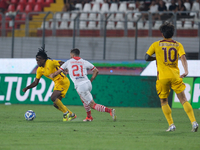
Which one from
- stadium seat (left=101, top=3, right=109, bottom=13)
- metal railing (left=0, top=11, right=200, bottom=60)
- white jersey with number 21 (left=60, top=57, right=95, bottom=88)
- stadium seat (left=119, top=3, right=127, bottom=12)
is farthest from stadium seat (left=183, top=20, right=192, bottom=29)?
white jersey with number 21 (left=60, top=57, right=95, bottom=88)

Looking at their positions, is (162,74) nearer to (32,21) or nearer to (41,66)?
(41,66)

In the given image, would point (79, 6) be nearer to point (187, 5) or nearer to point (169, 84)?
point (187, 5)

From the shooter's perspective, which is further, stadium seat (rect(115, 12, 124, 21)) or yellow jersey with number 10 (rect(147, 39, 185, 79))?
stadium seat (rect(115, 12, 124, 21))

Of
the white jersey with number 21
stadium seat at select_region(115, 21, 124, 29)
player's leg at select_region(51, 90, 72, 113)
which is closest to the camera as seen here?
the white jersey with number 21

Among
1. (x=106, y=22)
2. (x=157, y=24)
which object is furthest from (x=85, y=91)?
(x=157, y=24)

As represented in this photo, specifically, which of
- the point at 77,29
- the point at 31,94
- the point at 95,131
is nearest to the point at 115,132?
the point at 95,131

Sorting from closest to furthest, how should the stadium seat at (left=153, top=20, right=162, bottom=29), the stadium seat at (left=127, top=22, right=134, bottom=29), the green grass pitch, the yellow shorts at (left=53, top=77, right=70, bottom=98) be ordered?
the green grass pitch < the yellow shorts at (left=53, top=77, right=70, bottom=98) < the stadium seat at (left=153, top=20, right=162, bottom=29) < the stadium seat at (left=127, top=22, right=134, bottom=29)

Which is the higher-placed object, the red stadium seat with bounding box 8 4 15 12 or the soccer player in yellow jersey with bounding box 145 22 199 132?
the red stadium seat with bounding box 8 4 15 12

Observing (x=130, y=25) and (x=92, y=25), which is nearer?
(x=130, y=25)

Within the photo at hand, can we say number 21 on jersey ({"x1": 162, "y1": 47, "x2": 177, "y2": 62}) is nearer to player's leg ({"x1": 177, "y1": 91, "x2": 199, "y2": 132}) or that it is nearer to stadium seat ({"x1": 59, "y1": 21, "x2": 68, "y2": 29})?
player's leg ({"x1": 177, "y1": 91, "x2": 199, "y2": 132})

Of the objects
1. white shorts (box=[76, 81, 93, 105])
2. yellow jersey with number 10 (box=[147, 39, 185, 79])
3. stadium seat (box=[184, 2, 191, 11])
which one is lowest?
white shorts (box=[76, 81, 93, 105])

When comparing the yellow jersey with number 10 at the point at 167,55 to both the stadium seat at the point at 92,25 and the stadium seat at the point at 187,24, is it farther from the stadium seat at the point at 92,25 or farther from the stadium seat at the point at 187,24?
the stadium seat at the point at 92,25

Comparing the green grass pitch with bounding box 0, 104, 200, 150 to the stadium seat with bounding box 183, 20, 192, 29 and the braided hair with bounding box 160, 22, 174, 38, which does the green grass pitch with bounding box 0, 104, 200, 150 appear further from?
the stadium seat with bounding box 183, 20, 192, 29

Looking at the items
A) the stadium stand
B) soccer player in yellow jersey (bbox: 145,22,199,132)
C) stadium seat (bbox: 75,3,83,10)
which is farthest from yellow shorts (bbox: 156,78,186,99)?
stadium seat (bbox: 75,3,83,10)
